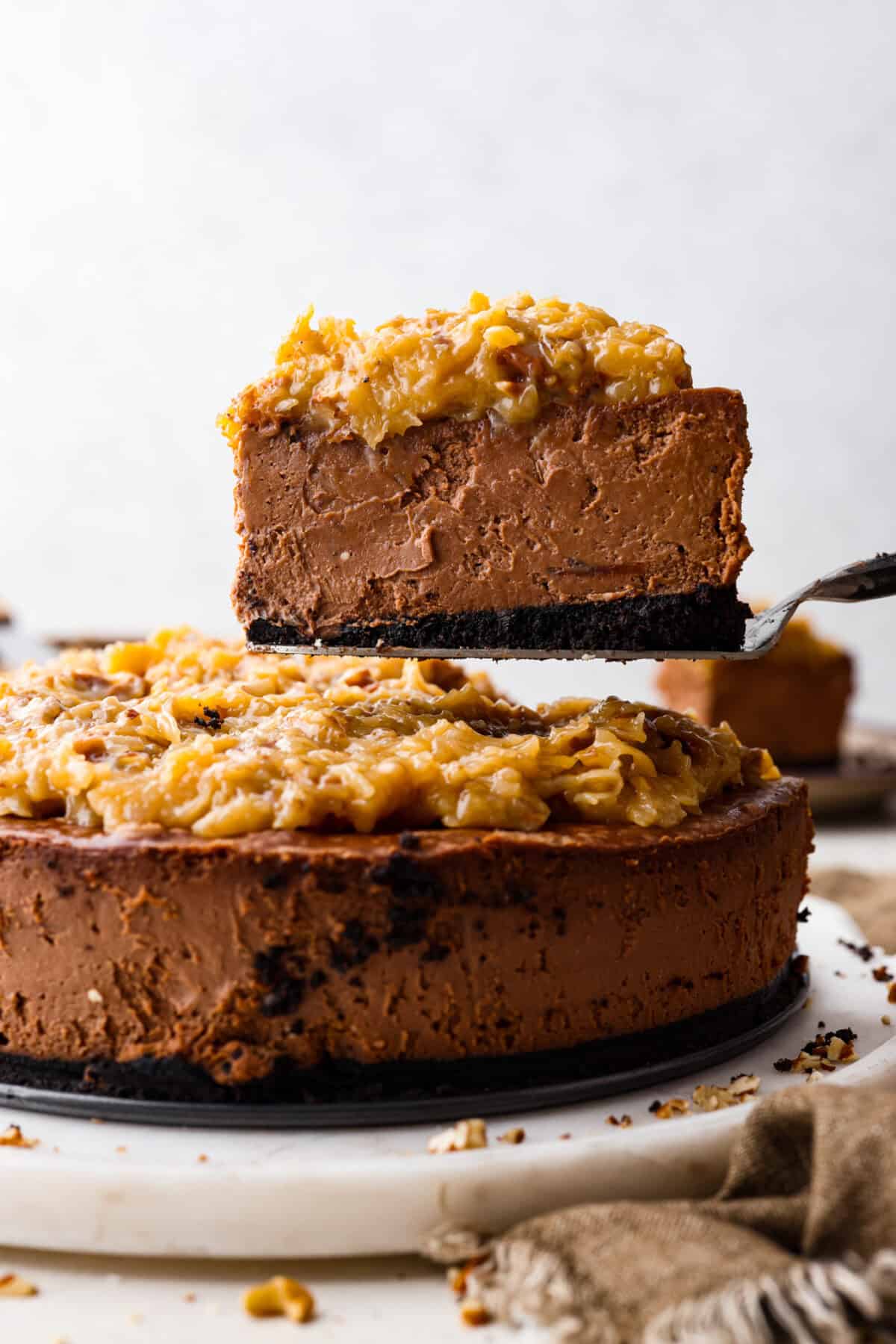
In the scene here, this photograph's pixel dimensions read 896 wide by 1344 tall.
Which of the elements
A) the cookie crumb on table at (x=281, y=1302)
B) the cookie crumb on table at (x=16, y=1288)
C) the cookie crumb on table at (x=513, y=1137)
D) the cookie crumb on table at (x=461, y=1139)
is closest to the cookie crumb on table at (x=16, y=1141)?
the cookie crumb on table at (x=16, y=1288)

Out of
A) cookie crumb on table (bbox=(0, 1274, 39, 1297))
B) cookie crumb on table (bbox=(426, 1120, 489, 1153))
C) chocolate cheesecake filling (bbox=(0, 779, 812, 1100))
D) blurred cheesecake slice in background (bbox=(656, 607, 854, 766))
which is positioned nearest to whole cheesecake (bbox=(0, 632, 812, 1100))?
chocolate cheesecake filling (bbox=(0, 779, 812, 1100))

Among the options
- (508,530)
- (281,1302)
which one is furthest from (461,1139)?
(508,530)

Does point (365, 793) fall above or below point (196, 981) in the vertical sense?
above

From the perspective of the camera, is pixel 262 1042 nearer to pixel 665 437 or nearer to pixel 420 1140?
pixel 420 1140

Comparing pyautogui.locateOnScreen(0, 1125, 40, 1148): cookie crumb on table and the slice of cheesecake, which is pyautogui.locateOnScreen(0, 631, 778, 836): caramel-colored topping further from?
pyautogui.locateOnScreen(0, 1125, 40, 1148): cookie crumb on table

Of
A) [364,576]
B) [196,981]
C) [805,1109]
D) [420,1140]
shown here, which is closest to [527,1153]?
[420,1140]
